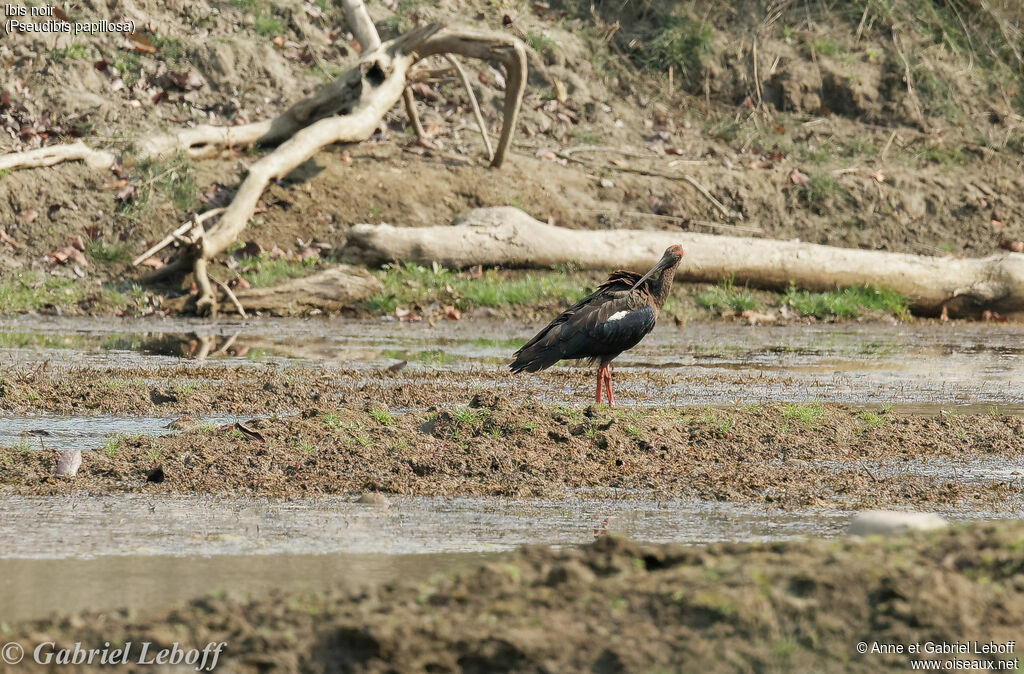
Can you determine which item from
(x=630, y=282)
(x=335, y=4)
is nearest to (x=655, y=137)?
(x=335, y=4)

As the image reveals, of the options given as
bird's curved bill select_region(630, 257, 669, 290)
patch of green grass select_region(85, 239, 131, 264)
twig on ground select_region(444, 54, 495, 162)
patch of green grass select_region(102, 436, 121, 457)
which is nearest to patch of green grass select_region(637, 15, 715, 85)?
twig on ground select_region(444, 54, 495, 162)

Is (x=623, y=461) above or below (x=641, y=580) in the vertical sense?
below

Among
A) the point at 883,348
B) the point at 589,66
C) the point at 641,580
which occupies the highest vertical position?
the point at 589,66

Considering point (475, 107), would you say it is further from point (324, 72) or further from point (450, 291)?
point (324, 72)

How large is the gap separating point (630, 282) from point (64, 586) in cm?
606

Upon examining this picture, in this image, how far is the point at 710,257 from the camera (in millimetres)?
16375

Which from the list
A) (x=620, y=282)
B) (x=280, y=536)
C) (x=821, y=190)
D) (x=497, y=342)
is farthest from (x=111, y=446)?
(x=821, y=190)

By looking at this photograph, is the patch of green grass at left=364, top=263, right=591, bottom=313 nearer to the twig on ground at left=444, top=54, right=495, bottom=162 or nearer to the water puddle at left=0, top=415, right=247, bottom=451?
the twig on ground at left=444, top=54, right=495, bottom=162

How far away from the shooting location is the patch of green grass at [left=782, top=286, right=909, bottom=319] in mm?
16688

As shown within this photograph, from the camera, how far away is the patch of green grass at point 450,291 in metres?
15.4

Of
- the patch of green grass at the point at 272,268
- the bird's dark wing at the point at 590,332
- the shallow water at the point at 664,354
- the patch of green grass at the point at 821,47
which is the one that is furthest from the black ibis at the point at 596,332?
the patch of green grass at the point at 821,47

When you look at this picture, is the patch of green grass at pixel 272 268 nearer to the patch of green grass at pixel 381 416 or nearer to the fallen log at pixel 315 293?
the fallen log at pixel 315 293

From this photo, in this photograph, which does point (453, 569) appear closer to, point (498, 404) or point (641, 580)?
point (641, 580)

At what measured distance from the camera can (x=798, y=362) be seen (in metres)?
12.7
